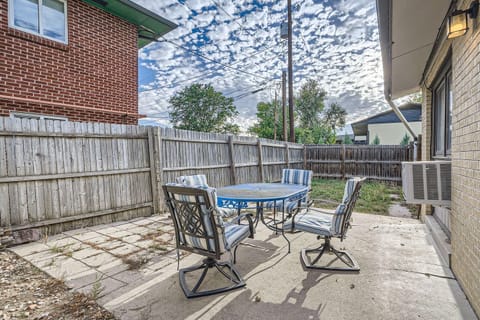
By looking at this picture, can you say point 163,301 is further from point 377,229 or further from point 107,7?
point 107,7

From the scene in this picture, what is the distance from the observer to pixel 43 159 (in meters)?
3.74

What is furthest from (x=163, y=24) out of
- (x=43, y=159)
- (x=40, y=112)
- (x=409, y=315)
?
(x=409, y=315)

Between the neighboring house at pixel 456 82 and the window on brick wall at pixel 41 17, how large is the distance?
600 cm

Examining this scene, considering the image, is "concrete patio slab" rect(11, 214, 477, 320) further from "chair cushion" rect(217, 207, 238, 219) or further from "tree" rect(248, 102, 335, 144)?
"tree" rect(248, 102, 335, 144)

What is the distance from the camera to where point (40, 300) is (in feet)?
6.86

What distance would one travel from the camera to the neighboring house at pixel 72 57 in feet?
15.3

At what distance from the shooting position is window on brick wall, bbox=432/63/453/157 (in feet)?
10.8

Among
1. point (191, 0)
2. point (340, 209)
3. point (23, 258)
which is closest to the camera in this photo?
point (340, 209)

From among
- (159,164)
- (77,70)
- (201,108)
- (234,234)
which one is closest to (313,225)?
(234,234)

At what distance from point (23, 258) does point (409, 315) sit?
3.96 metres

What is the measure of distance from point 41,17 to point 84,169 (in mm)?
3332

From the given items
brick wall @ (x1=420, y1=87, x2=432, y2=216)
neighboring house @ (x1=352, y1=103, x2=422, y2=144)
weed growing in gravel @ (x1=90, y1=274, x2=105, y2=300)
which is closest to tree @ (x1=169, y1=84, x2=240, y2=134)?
neighboring house @ (x1=352, y1=103, x2=422, y2=144)

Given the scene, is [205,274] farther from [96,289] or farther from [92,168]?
[92,168]

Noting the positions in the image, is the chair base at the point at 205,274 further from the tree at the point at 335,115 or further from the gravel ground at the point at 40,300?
the tree at the point at 335,115
